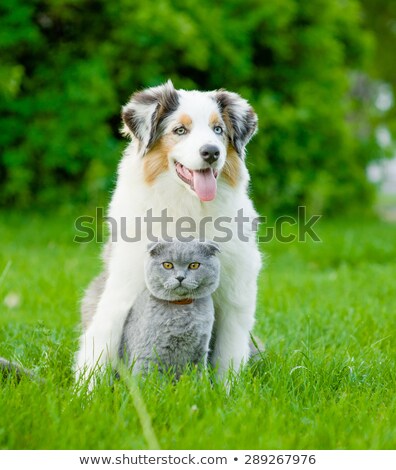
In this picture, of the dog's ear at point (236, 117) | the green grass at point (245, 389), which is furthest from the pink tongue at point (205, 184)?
the green grass at point (245, 389)

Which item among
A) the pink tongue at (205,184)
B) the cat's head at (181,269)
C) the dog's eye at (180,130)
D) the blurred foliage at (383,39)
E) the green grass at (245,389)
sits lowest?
the green grass at (245,389)

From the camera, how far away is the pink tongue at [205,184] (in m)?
3.32

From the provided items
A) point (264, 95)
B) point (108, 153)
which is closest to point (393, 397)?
point (108, 153)

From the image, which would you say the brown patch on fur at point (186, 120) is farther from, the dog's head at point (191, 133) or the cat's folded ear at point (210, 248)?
the cat's folded ear at point (210, 248)

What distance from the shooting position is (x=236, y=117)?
361 centimetres

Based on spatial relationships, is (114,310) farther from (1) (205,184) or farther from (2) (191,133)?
(2) (191,133)

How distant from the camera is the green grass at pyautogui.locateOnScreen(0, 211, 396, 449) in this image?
2643mm

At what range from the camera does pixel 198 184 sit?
3.33m

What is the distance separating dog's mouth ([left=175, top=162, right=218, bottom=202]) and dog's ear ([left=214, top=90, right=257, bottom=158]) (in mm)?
302

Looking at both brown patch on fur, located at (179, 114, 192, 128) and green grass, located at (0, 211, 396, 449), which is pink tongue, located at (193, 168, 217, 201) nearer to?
brown patch on fur, located at (179, 114, 192, 128)

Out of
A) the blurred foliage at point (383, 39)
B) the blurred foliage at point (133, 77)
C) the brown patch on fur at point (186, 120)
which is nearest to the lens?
the brown patch on fur at point (186, 120)

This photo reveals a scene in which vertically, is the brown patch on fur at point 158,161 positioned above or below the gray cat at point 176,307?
above

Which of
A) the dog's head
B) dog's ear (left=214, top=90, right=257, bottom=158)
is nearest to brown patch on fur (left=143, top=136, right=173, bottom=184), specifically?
the dog's head

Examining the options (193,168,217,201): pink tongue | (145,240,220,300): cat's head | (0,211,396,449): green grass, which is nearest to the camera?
(0,211,396,449): green grass
